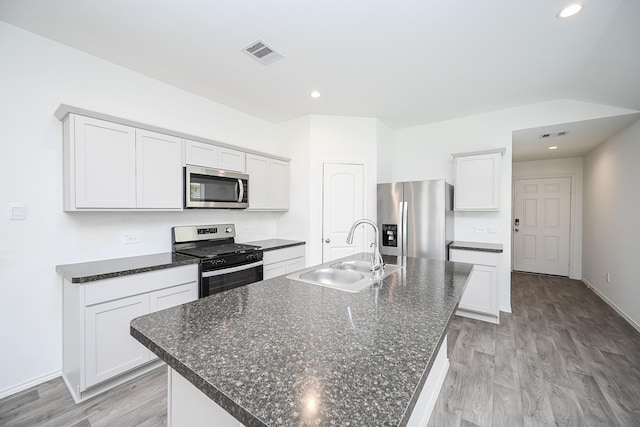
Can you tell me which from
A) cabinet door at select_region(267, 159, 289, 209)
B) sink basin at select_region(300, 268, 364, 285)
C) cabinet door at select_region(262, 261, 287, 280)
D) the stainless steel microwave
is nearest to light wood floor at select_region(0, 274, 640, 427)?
sink basin at select_region(300, 268, 364, 285)

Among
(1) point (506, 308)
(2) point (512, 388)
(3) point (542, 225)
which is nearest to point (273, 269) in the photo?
(2) point (512, 388)

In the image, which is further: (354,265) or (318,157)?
(318,157)

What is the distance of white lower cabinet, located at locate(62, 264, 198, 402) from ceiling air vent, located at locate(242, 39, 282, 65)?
198cm

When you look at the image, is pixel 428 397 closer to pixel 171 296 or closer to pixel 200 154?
pixel 171 296

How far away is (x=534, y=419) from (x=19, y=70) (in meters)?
4.39

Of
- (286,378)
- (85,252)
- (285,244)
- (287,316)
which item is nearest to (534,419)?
(287,316)

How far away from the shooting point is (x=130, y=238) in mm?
2498

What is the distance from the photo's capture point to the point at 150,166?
2.38m

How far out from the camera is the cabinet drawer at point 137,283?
1.84m

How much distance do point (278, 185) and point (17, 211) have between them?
2.42 metres

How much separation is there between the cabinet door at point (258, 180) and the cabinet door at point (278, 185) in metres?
0.07

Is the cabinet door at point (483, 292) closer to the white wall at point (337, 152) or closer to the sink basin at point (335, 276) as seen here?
the white wall at point (337, 152)

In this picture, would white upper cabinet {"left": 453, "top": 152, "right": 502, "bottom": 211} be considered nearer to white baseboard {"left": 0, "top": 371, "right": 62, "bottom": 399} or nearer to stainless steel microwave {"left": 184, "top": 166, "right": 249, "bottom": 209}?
stainless steel microwave {"left": 184, "top": 166, "right": 249, "bottom": 209}

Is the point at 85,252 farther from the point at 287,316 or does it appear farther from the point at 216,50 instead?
the point at 287,316
